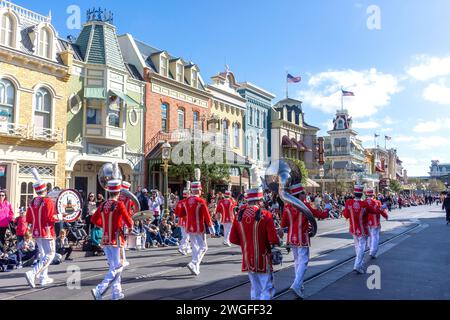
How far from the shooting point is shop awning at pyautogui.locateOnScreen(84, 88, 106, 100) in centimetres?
2023

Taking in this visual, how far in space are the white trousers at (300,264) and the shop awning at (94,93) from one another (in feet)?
51.5

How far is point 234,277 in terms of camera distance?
8.67m

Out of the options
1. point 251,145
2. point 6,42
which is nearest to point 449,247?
point 6,42

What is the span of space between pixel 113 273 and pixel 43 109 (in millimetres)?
14129

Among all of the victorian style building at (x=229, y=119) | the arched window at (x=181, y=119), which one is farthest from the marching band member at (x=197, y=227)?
the victorian style building at (x=229, y=119)

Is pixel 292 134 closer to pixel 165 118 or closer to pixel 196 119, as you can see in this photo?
pixel 196 119

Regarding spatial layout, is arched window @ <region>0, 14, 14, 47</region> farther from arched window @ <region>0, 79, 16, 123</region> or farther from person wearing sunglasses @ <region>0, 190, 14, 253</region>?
person wearing sunglasses @ <region>0, 190, 14, 253</region>

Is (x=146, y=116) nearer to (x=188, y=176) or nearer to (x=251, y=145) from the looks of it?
(x=188, y=176)

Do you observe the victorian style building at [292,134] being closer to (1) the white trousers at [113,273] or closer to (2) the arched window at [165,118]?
(2) the arched window at [165,118]

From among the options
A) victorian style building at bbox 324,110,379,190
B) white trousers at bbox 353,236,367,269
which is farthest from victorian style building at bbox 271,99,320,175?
white trousers at bbox 353,236,367,269

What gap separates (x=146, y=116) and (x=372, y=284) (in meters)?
18.1

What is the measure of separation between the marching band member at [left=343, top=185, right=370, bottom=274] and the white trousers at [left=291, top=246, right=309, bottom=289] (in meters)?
2.44

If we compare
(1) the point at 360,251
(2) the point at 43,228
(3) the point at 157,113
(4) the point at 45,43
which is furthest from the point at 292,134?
(2) the point at 43,228
